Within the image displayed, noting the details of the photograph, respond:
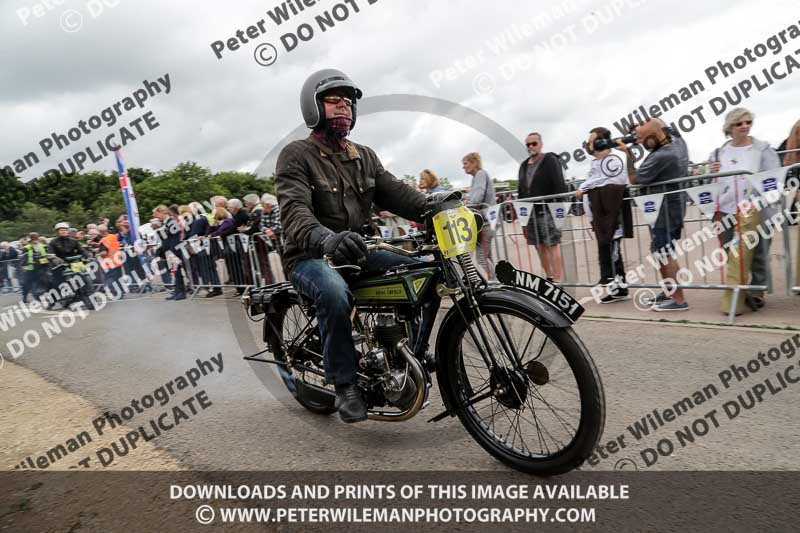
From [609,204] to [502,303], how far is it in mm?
4246

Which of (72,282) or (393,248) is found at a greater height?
(393,248)

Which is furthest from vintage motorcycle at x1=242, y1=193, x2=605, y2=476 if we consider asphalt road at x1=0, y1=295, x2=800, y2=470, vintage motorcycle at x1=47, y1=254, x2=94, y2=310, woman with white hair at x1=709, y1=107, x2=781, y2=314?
vintage motorcycle at x1=47, y1=254, x2=94, y2=310

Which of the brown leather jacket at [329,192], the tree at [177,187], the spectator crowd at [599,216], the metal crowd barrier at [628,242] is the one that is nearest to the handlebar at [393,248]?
the brown leather jacket at [329,192]

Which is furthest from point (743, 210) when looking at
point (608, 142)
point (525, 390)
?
point (525, 390)

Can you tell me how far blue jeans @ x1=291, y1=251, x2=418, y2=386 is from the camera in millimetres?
2977

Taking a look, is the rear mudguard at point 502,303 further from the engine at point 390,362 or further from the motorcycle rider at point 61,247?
the motorcycle rider at point 61,247

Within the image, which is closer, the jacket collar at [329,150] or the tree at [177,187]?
the jacket collar at [329,150]

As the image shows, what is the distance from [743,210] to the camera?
532 centimetres

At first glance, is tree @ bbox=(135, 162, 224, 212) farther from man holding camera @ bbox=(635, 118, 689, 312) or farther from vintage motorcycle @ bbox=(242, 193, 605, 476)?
vintage motorcycle @ bbox=(242, 193, 605, 476)

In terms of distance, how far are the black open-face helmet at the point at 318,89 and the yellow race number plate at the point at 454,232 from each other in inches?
39.6

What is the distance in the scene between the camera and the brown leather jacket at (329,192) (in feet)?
10.2

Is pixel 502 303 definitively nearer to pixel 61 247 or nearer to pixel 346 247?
pixel 346 247

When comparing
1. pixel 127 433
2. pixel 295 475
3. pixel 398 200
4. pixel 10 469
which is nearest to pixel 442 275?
pixel 398 200

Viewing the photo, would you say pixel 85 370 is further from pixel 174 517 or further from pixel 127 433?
pixel 174 517
